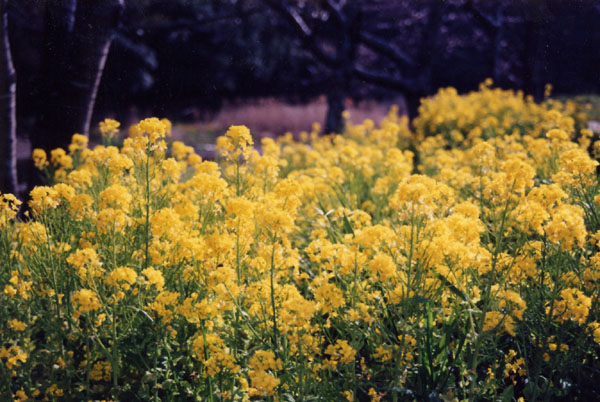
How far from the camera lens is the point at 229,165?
123 inches

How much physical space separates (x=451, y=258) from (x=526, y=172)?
0.48 metres

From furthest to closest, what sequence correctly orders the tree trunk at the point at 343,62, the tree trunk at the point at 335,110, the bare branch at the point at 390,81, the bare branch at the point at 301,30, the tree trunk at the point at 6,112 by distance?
1. the bare branch at the point at 390,81
2. the tree trunk at the point at 335,110
3. the tree trunk at the point at 343,62
4. the bare branch at the point at 301,30
5. the tree trunk at the point at 6,112

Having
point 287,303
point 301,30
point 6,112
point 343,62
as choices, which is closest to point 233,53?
point 301,30

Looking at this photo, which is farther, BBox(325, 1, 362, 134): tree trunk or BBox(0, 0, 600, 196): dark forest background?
BBox(325, 1, 362, 134): tree trunk

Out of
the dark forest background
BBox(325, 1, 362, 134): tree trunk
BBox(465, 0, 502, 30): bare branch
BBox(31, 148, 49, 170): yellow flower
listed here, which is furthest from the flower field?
BBox(465, 0, 502, 30): bare branch

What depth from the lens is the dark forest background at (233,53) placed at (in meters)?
4.20

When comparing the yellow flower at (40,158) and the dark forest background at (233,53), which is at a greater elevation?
the dark forest background at (233,53)

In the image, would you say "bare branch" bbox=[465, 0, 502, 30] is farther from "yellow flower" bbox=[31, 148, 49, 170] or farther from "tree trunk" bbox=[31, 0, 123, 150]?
"yellow flower" bbox=[31, 148, 49, 170]

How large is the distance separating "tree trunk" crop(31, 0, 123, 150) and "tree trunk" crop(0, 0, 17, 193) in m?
0.31

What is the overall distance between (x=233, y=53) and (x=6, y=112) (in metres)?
7.83

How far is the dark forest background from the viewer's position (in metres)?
4.20

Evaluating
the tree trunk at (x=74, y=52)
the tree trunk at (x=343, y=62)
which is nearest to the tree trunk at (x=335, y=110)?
the tree trunk at (x=343, y=62)

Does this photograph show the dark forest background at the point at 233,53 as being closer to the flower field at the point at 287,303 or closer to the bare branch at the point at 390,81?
the bare branch at the point at 390,81

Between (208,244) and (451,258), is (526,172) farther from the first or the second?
(208,244)
